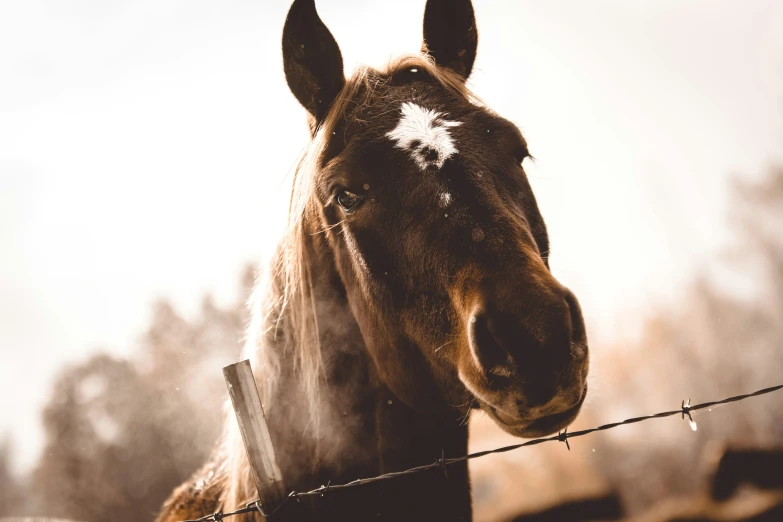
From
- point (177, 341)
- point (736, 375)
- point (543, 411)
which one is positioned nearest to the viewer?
point (543, 411)

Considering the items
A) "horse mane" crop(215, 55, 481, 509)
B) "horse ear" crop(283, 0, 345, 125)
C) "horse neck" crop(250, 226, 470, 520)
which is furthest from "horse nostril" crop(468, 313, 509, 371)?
"horse ear" crop(283, 0, 345, 125)

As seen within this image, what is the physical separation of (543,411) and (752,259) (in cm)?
3266

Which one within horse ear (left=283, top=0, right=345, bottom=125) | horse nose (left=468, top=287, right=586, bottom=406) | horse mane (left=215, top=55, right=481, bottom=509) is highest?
horse ear (left=283, top=0, right=345, bottom=125)

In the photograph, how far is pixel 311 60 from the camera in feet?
8.00

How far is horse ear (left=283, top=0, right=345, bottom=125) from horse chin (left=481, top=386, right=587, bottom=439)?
68.9 inches

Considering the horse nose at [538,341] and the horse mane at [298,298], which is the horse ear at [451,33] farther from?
the horse nose at [538,341]

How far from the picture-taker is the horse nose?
4.53ft

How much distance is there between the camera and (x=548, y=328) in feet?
4.50

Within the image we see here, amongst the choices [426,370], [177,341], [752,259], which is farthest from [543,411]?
[752,259]

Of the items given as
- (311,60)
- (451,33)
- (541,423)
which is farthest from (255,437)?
(451,33)

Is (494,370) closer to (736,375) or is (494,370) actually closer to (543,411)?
(543,411)

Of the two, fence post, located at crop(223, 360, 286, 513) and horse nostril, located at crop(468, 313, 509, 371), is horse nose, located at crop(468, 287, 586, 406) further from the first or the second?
fence post, located at crop(223, 360, 286, 513)

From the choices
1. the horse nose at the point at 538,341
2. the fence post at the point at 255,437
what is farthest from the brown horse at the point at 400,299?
the fence post at the point at 255,437

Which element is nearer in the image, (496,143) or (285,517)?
(285,517)
